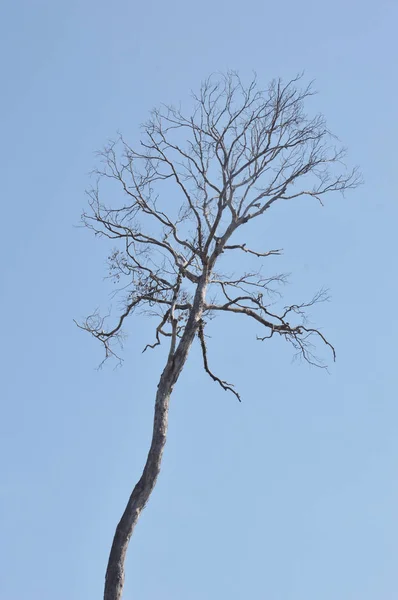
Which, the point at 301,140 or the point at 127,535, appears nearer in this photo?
the point at 127,535

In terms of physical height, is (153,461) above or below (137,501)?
above

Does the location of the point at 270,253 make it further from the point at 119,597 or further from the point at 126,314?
the point at 119,597

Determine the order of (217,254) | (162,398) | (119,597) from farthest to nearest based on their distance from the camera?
(217,254) < (162,398) < (119,597)

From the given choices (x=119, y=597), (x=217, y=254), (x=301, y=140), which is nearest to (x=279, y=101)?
(x=301, y=140)

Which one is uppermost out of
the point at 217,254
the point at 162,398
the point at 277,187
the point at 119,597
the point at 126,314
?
the point at 277,187

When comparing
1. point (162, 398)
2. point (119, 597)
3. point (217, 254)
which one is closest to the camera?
point (119, 597)

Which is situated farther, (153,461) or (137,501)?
(153,461)

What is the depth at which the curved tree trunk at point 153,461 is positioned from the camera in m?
12.6

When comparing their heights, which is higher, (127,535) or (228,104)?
(228,104)

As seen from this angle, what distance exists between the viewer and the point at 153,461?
1334 cm

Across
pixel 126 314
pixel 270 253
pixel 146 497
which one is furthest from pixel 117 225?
pixel 146 497

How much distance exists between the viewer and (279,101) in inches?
601

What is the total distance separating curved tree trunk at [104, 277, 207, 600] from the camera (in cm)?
1258

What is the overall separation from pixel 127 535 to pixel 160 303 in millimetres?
3852
